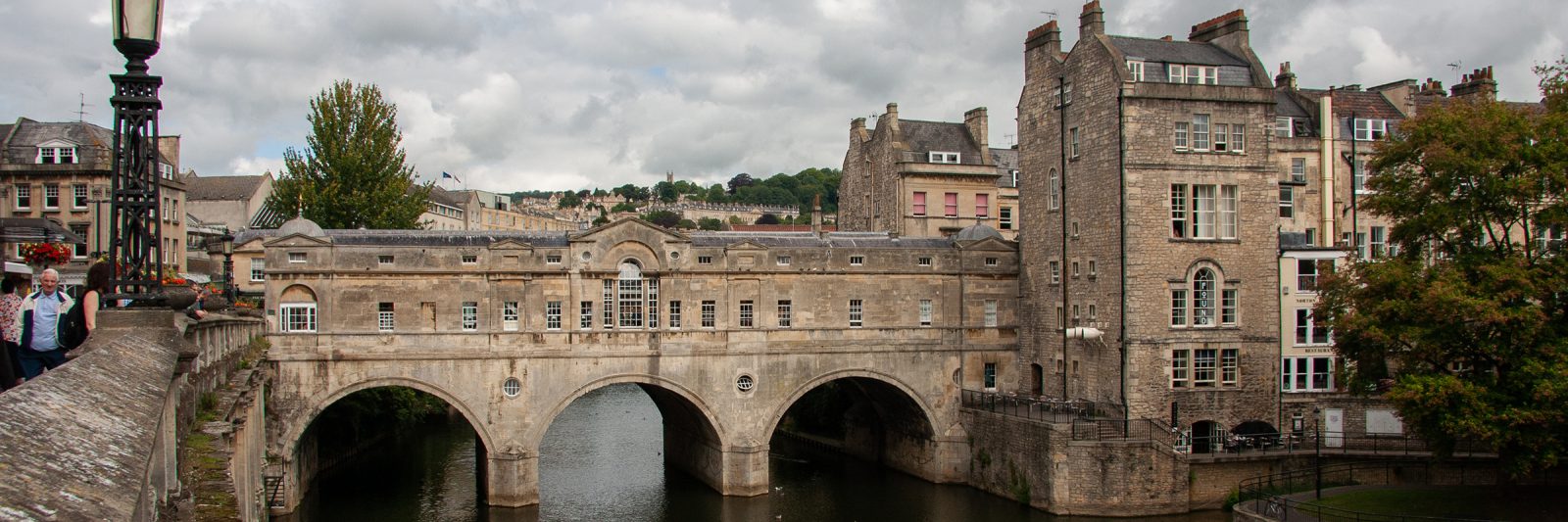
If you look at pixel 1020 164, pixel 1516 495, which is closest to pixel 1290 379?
pixel 1516 495

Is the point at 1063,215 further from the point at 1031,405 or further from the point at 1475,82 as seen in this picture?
the point at 1475,82

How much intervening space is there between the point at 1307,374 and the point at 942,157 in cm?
1864

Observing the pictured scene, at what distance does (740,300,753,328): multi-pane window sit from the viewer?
129 ft

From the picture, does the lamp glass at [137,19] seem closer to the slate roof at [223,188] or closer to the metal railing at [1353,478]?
the metal railing at [1353,478]

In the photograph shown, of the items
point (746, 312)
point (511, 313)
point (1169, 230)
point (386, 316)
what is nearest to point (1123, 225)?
point (1169, 230)

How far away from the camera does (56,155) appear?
4653 centimetres

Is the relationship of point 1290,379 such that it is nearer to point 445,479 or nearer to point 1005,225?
point 1005,225

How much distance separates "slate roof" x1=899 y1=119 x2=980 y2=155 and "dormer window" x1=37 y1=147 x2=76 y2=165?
33167 millimetres

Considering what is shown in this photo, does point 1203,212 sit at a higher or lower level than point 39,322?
higher

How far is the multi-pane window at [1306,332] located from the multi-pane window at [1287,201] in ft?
13.4

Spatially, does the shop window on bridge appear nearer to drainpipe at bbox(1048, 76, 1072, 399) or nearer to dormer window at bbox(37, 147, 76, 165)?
drainpipe at bbox(1048, 76, 1072, 399)

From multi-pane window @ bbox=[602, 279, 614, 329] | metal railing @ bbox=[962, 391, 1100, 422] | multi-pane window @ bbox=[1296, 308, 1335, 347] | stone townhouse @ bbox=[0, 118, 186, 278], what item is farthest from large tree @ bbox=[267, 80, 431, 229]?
multi-pane window @ bbox=[1296, 308, 1335, 347]

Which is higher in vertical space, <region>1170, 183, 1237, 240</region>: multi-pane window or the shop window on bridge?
<region>1170, 183, 1237, 240</region>: multi-pane window

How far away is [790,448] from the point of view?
51.1 metres
